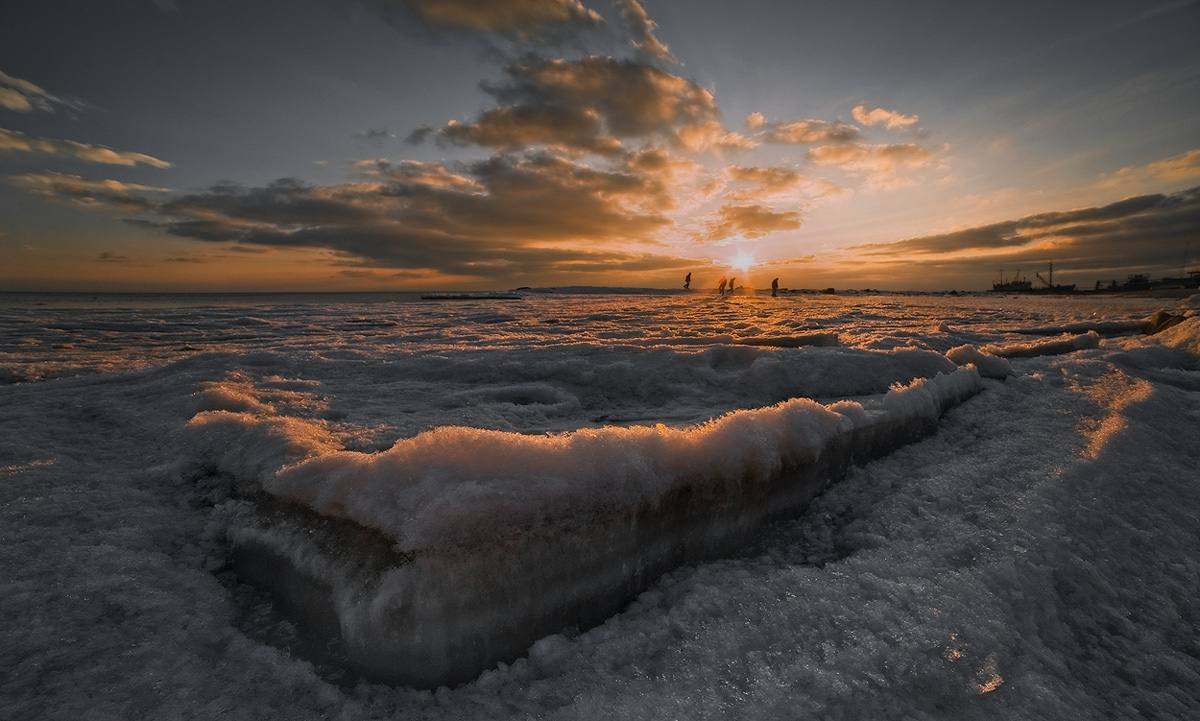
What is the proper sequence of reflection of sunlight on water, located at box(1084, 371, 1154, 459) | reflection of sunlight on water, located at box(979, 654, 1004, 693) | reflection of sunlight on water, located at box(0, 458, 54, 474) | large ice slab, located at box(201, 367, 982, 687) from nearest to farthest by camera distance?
reflection of sunlight on water, located at box(979, 654, 1004, 693) < large ice slab, located at box(201, 367, 982, 687) < reflection of sunlight on water, located at box(0, 458, 54, 474) < reflection of sunlight on water, located at box(1084, 371, 1154, 459)

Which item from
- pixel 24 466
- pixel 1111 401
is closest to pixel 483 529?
pixel 24 466

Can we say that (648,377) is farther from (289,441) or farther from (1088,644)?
(1088,644)

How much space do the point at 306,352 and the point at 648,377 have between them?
12.7ft

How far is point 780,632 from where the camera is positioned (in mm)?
1278

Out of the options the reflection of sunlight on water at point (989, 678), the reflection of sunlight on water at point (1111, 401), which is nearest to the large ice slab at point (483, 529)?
the reflection of sunlight on water at point (989, 678)

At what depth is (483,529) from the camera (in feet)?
4.24

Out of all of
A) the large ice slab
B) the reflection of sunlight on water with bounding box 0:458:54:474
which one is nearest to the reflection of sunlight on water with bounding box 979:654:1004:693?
the large ice slab

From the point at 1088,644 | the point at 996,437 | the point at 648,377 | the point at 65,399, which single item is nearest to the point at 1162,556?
the point at 1088,644

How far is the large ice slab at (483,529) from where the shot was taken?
1219mm

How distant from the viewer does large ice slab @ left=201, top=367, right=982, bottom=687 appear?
48.0 inches

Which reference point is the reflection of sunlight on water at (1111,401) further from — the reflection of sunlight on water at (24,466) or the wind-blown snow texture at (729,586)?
the reflection of sunlight on water at (24,466)

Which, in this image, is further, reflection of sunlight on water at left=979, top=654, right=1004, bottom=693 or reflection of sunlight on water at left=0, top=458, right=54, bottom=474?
reflection of sunlight on water at left=0, top=458, right=54, bottom=474

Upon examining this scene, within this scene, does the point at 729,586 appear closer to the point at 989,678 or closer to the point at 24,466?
the point at 989,678

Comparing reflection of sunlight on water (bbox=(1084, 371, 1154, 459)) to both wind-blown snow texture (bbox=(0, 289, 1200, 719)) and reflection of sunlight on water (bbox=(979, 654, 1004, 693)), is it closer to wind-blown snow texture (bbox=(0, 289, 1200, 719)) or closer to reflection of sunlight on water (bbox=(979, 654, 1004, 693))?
wind-blown snow texture (bbox=(0, 289, 1200, 719))
